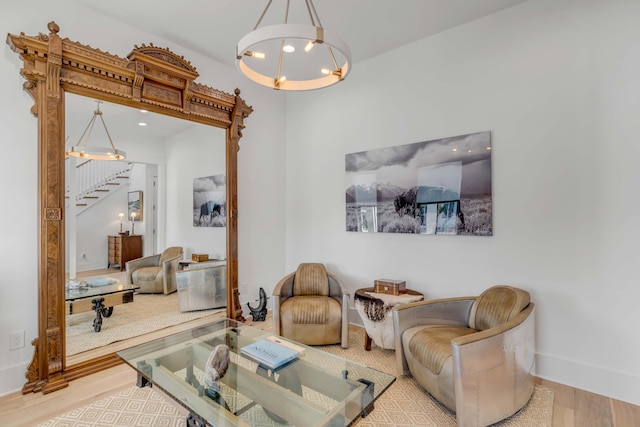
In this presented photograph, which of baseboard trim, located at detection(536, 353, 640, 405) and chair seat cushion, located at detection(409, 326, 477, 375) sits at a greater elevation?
chair seat cushion, located at detection(409, 326, 477, 375)

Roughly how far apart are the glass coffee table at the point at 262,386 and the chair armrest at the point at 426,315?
27.1 inches

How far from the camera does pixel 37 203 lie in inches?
95.3

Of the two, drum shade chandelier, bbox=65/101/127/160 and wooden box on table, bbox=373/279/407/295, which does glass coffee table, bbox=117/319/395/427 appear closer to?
wooden box on table, bbox=373/279/407/295

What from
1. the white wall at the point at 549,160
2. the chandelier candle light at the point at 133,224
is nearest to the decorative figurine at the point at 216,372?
the chandelier candle light at the point at 133,224

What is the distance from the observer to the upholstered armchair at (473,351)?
6.16ft

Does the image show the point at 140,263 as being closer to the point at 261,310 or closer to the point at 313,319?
the point at 261,310

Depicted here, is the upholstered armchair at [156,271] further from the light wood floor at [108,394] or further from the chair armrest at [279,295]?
the chair armrest at [279,295]

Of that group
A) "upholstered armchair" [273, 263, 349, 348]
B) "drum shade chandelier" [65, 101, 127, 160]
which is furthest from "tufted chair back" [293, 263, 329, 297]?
"drum shade chandelier" [65, 101, 127, 160]

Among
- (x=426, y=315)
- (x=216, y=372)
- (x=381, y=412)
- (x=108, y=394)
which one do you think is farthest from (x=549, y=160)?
(x=108, y=394)

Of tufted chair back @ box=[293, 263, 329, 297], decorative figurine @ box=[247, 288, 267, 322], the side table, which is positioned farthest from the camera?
decorative figurine @ box=[247, 288, 267, 322]

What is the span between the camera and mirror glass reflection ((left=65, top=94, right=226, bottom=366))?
105 inches

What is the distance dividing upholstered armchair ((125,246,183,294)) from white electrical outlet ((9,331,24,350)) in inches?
33.5

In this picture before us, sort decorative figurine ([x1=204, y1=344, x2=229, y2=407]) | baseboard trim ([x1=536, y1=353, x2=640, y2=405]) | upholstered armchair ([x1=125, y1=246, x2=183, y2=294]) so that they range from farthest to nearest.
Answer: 1. upholstered armchair ([x1=125, y1=246, x2=183, y2=294])
2. baseboard trim ([x1=536, y1=353, x2=640, y2=405])
3. decorative figurine ([x1=204, y1=344, x2=229, y2=407])

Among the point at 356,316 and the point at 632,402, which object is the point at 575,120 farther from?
the point at 356,316
